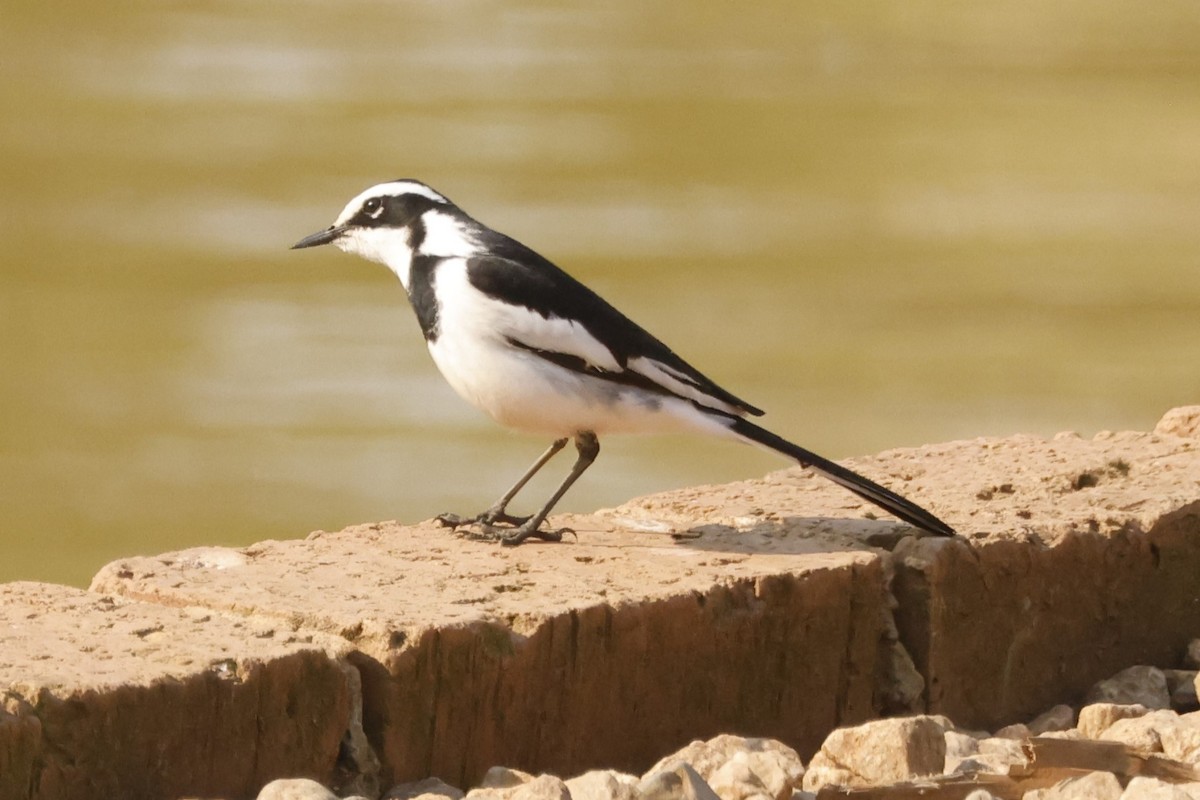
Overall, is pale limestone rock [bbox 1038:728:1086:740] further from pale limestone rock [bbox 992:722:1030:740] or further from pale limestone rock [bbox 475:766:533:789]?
pale limestone rock [bbox 475:766:533:789]

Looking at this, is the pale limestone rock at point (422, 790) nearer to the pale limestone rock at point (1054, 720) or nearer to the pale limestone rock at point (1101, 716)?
the pale limestone rock at point (1101, 716)

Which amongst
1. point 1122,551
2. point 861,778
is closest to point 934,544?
point 1122,551

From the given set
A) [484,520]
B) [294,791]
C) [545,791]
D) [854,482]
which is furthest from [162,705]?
[854,482]

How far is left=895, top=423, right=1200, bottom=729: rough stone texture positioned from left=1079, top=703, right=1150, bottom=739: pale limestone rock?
350mm

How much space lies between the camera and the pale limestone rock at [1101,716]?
3.84 m

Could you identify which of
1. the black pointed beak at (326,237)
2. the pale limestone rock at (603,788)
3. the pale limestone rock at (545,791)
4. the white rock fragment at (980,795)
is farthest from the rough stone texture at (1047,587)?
the black pointed beak at (326,237)

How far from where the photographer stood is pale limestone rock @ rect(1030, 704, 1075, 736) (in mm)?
4176

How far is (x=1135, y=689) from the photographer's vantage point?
4.32 meters

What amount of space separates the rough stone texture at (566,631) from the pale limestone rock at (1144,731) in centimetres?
54

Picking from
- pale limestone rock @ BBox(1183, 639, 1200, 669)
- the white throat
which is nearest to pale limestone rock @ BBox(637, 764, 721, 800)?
pale limestone rock @ BBox(1183, 639, 1200, 669)

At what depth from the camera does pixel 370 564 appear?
158 inches

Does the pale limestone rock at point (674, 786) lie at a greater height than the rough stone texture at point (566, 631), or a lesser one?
lesser

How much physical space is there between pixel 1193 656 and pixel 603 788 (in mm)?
1955

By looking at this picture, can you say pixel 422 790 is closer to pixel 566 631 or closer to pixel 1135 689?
pixel 566 631
